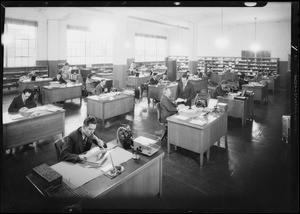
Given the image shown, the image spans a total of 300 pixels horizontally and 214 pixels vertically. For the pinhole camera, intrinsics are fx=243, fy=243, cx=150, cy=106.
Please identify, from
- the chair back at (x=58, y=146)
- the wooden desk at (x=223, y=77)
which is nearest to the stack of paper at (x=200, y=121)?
the chair back at (x=58, y=146)

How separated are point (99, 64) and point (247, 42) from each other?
9800mm

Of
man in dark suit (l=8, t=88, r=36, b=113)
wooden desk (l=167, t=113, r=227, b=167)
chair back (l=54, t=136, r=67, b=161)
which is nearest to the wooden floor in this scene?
wooden desk (l=167, t=113, r=227, b=167)

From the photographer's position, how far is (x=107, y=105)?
694 centimetres

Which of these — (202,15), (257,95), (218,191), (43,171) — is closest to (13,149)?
(43,171)

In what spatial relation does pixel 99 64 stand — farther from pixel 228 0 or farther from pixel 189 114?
pixel 228 0

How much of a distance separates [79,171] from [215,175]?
245cm

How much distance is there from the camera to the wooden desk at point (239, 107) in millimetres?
6996

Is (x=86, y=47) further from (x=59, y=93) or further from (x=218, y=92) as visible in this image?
(x=218, y=92)

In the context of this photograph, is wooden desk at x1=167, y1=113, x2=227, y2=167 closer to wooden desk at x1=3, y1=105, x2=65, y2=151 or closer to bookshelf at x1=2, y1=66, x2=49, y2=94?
wooden desk at x1=3, y1=105, x2=65, y2=151

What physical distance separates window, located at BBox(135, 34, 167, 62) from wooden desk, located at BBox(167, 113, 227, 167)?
14.8 meters

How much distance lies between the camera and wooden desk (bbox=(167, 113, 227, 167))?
444cm

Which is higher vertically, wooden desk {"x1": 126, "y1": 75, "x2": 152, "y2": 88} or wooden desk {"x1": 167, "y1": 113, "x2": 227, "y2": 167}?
wooden desk {"x1": 126, "y1": 75, "x2": 152, "y2": 88}

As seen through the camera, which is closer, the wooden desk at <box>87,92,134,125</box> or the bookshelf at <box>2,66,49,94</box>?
the wooden desk at <box>87,92,134,125</box>

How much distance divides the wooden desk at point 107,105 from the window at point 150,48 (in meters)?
11.9
